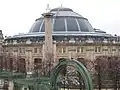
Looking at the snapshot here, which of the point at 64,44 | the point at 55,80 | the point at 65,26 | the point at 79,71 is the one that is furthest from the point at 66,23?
the point at 79,71

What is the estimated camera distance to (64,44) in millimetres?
71938

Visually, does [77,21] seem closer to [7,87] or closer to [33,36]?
[33,36]

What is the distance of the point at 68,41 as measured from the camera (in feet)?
238

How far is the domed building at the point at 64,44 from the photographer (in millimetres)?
72000

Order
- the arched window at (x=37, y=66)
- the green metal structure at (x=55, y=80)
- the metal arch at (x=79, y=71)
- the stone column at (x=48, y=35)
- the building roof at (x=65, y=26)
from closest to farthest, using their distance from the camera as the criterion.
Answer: the metal arch at (x=79, y=71) < the green metal structure at (x=55, y=80) < the arched window at (x=37, y=66) < the stone column at (x=48, y=35) < the building roof at (x=65, y=26)

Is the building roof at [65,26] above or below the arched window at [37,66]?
above

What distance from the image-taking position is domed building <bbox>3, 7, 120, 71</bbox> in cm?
7200

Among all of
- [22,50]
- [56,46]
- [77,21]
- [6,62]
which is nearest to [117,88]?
[6,62]

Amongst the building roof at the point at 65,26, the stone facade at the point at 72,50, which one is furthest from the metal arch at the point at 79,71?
the building roof at the point at 65,26

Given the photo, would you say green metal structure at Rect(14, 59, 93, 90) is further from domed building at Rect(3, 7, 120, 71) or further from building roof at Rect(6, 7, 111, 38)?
building roof at Rect(6, 7, 111, 38)

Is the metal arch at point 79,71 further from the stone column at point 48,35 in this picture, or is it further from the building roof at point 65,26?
the building roof at point 65,26

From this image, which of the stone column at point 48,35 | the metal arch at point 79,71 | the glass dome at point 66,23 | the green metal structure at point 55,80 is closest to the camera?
the metal arch at point 79,71

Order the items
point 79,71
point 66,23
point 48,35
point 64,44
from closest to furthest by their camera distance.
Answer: point 79,71 → point 48,35 → point 64,44 → point 66,23

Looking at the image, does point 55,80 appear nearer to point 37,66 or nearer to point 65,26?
point 37,66
